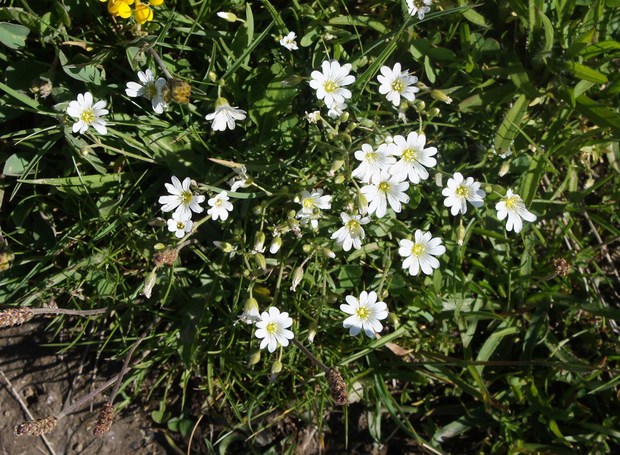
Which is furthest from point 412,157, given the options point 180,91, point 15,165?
point 15,165

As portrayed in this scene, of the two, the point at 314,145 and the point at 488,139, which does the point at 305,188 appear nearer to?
the point at 314,145

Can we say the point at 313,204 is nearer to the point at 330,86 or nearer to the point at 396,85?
the point at 330,86

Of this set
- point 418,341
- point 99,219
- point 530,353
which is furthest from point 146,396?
point 530,353

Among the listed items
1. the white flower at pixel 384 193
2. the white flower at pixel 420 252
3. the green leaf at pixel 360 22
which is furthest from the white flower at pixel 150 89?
the white flower at pixel 420 252

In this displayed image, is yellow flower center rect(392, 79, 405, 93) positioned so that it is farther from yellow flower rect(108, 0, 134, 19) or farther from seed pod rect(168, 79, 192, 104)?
yellow flower rect(108, 0, 134, 19)

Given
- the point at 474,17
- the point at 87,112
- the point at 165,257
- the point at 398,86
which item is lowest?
the point at 165,257
